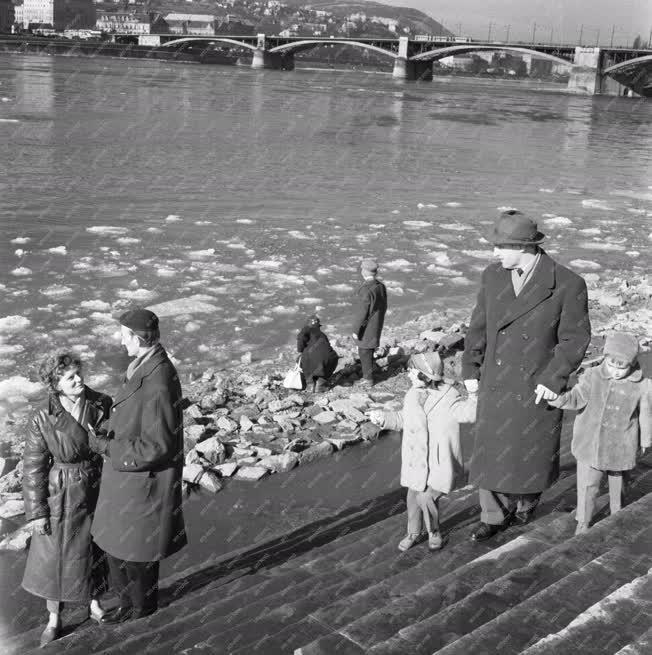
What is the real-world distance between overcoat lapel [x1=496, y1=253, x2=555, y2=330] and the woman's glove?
7.09 feet

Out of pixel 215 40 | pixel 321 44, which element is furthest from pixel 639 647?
pixel 215 40

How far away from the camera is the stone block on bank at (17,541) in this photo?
16.7ft

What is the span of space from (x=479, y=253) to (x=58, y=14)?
6234 inches

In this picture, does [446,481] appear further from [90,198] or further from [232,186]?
[232,186]

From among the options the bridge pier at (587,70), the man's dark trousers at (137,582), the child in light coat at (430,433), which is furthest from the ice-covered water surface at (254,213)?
the bridge pier at (587,70)

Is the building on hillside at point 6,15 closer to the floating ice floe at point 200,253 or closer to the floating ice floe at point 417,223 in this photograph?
the floating ice floe at point 417,223

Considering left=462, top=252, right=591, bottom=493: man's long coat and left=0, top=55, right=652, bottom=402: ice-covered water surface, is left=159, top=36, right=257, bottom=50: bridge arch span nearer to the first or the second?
left=0, top=55, right=652, bottom=402: ice-covered water surface

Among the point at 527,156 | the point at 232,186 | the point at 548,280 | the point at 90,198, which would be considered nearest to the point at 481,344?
the point at 548,280

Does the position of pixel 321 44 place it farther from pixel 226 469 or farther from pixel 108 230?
pixel 226 469

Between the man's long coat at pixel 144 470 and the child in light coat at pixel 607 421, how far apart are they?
1.74 meters

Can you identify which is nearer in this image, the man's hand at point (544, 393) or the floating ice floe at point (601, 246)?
the man's hand at point (544, 393)

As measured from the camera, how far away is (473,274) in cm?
1394

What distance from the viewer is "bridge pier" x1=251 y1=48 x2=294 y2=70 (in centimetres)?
9200

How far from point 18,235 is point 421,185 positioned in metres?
11.9
